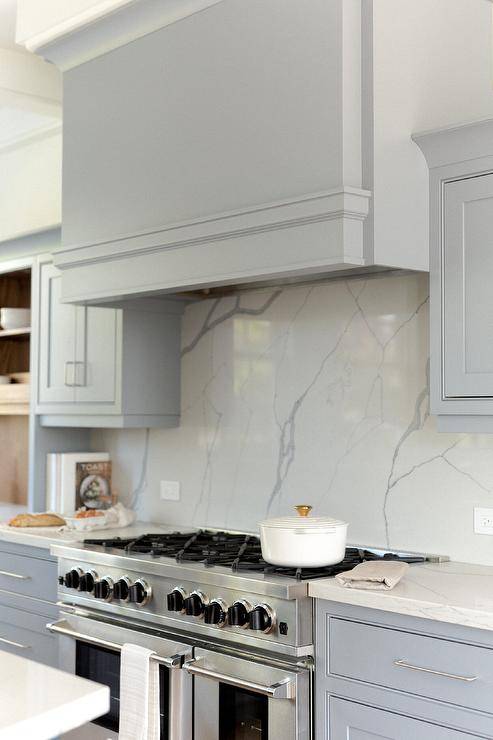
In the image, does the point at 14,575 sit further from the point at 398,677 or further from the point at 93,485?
the point at 398,677

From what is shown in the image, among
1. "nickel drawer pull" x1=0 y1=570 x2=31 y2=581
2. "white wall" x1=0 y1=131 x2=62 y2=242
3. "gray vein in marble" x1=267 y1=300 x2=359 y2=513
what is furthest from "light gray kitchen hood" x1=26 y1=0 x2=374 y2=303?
"nickel drawer pull" x1=0 y1=570 x2=31 y2=581

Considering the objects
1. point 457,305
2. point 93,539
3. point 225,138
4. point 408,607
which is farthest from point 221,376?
point 408,607

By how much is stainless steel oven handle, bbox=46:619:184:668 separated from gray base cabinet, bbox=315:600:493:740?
0.52 metres

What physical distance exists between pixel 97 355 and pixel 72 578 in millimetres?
1082

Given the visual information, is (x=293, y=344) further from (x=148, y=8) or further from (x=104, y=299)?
(x=148, y=8)

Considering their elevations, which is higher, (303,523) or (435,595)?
(303,523)

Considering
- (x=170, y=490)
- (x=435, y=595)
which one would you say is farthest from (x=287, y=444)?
(x=435, y=595)

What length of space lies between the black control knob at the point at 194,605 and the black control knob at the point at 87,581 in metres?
0.54

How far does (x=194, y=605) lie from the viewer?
2.95 meters

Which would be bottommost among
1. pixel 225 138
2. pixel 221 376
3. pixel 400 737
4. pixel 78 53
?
pixel 400 737

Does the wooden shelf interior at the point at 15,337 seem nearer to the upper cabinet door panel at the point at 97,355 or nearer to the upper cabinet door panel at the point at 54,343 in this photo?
the upper cabinet door panel at the point at 54,343

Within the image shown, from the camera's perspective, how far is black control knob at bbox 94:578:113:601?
3312 mm

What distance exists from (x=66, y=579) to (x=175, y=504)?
747 millimetres

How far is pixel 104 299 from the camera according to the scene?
12.0ft
